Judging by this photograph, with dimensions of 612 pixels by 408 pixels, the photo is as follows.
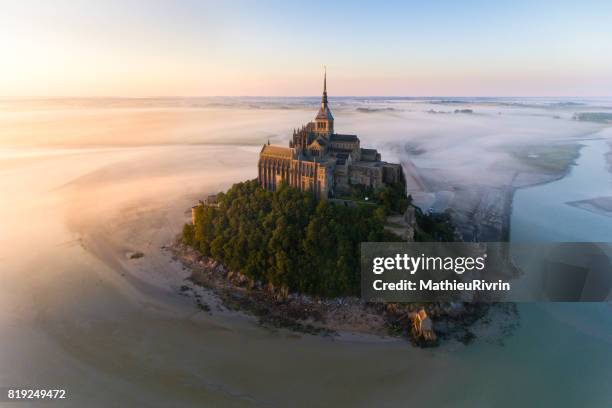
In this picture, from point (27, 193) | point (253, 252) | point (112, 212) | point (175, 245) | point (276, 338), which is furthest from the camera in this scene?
point (27, 193)

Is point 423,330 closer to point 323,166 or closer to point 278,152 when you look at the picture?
point 323,166

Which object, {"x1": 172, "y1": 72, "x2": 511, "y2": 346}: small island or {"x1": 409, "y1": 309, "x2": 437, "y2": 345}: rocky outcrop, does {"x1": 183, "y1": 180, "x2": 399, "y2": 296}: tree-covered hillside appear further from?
{"x1": 409, "y1": 309, "x2": 437, "y2": 345}: rocky outcrop

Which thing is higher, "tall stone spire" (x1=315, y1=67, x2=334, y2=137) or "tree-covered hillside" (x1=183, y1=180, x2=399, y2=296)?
"tall stone spire" (x1=315, y1=67, x2=334, y2=137)

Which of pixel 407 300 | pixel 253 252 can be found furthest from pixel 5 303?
pixel 407 300

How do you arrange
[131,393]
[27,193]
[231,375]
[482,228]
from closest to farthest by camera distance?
[131,393], [231,375], [482,228], [27,193]

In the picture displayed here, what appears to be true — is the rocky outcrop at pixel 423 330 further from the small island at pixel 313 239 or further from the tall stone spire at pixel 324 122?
the tall stone spire at pixel 324 122

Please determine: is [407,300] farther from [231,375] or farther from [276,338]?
[231,375]

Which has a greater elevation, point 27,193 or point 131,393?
point 27,193

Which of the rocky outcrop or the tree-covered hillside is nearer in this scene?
the rocky outcrop

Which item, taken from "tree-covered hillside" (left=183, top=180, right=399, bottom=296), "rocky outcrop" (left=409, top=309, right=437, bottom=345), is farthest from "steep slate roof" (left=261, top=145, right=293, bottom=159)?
"rocky outcrop" (left=409, top=309, right=437, bottom=345)
